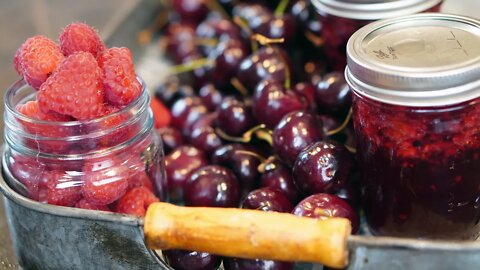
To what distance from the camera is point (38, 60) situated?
591mm

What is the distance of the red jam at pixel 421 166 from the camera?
0.53 meters

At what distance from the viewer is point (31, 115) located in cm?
60

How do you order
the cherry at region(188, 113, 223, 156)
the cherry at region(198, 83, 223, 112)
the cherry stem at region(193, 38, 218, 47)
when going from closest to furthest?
the cherry at region(188, 113, 223, 156)
the cherry at region(198, 83, 223, 112)
the cherry stem at region(193, 38, 218, 47)

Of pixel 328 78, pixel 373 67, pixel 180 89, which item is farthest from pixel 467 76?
pixel 180 89

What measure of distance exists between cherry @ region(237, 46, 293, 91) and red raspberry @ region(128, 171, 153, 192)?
0.23 meters

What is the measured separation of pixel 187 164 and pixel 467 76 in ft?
1.17

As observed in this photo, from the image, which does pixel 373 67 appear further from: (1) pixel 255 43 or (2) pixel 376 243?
(1) pixel 255 43

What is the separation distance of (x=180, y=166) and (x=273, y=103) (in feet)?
0.45

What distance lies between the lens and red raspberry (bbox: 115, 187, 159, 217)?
60cm

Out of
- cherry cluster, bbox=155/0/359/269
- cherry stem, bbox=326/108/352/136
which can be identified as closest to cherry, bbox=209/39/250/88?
cherry cluster, bbox=155/0/359/269

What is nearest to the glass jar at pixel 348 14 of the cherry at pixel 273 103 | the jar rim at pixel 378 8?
the jar rim at pixel 378 8

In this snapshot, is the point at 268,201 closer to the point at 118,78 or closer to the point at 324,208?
the point at 324,208

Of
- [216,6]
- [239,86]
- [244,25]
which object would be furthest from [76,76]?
[216,6]

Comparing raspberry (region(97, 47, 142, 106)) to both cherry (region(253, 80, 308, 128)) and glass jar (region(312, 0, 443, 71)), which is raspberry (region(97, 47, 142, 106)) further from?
glass jar (region(312, 0, 443, 71))
